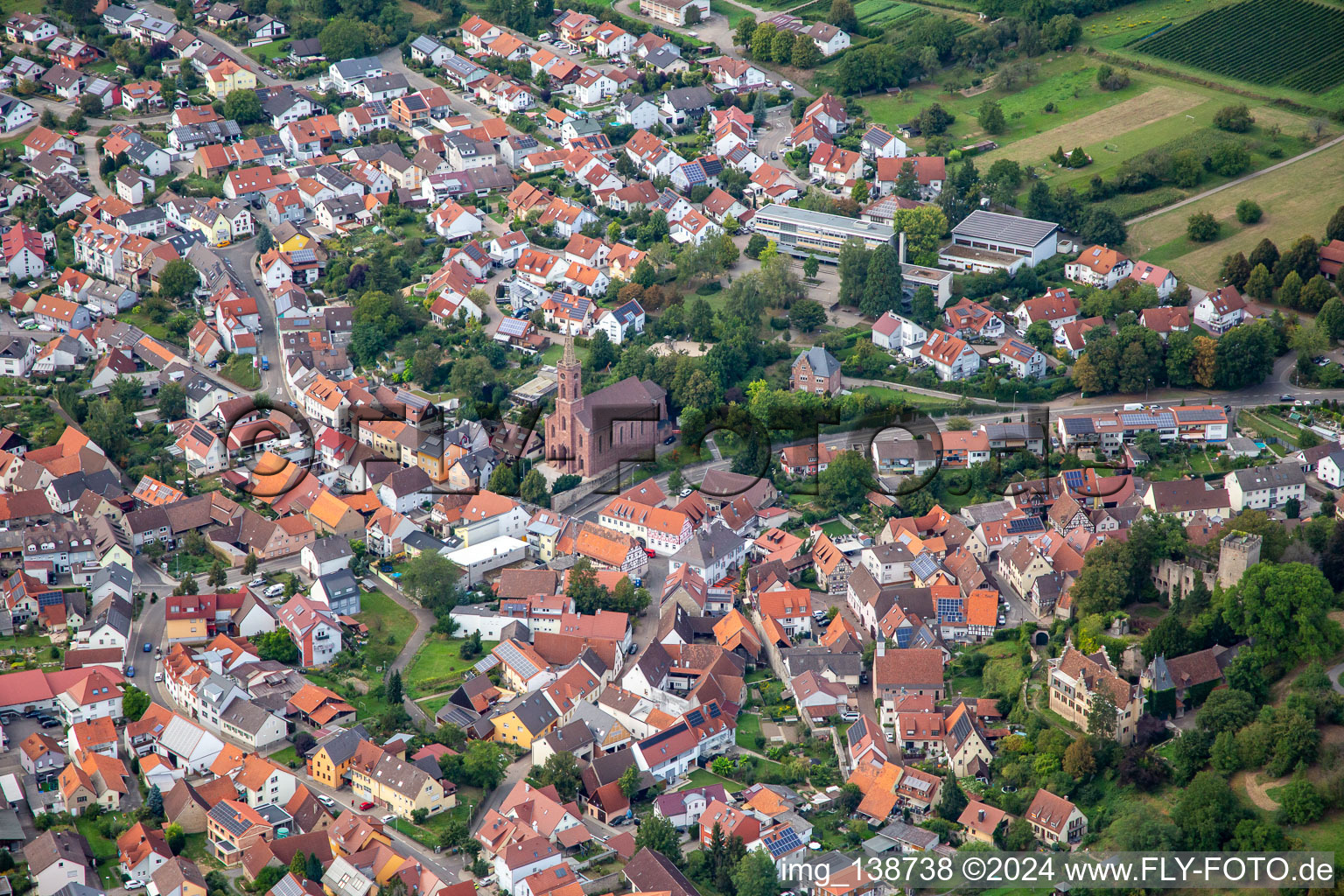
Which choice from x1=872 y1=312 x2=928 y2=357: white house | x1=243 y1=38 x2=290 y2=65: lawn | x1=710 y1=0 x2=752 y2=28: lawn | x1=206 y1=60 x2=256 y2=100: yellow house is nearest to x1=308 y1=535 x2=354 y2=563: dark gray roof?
x1=872 y1=312 x2=928 y2=357: white house

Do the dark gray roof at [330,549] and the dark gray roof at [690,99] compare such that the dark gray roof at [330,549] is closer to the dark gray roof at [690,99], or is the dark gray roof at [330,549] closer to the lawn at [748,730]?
the lawn at [748,730]

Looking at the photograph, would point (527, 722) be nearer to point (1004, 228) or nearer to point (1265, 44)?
point (1004, 228)

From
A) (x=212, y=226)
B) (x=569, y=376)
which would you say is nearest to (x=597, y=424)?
(x=569, y=376)

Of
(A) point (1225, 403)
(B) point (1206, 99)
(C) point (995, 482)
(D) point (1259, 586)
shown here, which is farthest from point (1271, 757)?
(B) point (1206, 99)

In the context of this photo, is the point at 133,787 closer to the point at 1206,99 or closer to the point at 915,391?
the point at 915,391

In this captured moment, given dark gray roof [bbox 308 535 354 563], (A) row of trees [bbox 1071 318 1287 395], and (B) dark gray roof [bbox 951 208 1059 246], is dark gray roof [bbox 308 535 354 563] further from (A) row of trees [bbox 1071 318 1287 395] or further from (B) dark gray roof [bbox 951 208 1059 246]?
(B) dark gray roof [bbox 951 208 1059 246]

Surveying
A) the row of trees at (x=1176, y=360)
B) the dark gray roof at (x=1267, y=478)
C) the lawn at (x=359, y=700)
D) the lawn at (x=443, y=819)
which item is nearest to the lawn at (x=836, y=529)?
the row of trees at (x=1176, y=360)
